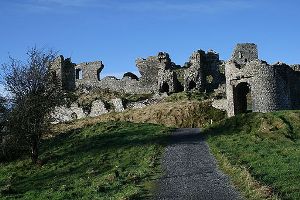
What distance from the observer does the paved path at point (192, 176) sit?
18178 mm

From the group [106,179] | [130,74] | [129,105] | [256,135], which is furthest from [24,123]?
[130,74]

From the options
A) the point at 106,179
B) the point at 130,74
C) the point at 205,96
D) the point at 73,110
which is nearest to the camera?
the point at 106,179

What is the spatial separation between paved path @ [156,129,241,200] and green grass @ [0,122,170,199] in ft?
2.18

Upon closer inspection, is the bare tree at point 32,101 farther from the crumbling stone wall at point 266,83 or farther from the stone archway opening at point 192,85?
the stone archway opening at point 192,85

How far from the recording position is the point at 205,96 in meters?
56.8

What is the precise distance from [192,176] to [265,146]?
910 cm

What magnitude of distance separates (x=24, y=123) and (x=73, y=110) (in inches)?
1086

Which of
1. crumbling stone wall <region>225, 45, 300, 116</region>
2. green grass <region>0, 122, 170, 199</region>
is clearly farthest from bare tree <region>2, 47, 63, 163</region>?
crumbling stone wall <region>225, 45, 300, 116</region>

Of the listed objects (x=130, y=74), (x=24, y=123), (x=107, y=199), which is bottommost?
(x=107, y=199)

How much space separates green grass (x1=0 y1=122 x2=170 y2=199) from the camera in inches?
844

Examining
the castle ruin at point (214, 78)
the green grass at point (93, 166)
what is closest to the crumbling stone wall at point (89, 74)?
the castle ruin at point (214, 78)

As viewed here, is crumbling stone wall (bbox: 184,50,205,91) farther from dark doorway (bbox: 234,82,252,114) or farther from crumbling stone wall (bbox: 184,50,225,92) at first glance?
dark doorway (bbox: 234,82,252,114)

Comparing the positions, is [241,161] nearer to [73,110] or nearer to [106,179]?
[106,179]

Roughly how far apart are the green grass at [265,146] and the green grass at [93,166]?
393 cm
